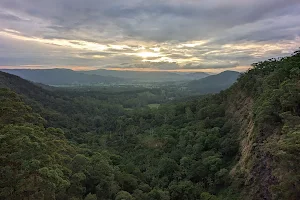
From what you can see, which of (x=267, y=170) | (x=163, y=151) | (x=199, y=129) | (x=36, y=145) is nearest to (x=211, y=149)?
(x=199, y=129)

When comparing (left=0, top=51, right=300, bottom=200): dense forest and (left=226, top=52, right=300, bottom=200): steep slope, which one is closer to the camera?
(left=0, top=51, right=300, bottom=200): dense forest

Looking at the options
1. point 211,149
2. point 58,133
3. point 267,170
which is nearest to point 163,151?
point 211,149

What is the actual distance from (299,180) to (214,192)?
12.5m

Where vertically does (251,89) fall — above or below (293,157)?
above

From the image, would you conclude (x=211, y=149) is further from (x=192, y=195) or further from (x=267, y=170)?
(x=267, y=170)

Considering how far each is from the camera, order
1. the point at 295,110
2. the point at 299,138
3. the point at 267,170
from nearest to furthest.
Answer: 1. the point at 299,138
2. the point at 267,170
3. the point at 295,110

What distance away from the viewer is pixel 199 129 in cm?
3772

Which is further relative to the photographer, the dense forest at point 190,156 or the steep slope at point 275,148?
the steep slope at point 275,148

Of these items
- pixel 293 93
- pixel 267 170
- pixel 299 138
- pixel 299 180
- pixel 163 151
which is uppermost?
pixel 293 93

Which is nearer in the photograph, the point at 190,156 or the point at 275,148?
the point at 275,148

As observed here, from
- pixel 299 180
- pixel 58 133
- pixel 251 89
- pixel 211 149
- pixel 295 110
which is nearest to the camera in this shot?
pixel 299 180

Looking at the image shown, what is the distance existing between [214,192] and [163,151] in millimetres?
15324

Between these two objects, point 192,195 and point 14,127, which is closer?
point 14,127

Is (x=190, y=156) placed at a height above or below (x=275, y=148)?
below
